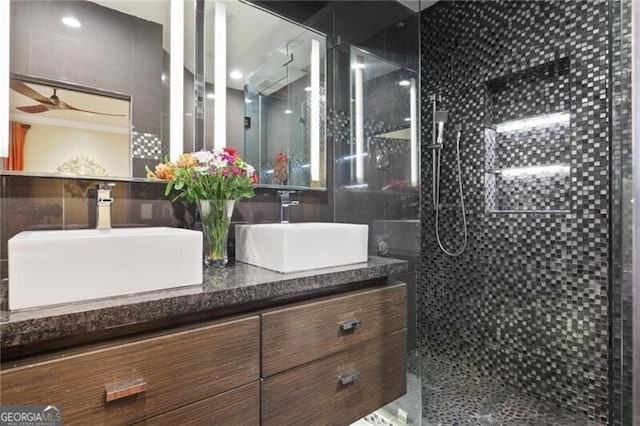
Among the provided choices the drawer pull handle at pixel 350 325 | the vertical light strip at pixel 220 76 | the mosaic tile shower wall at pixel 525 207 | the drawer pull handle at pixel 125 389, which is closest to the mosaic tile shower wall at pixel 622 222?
the mosaic tile shower wall at pixel 525 207

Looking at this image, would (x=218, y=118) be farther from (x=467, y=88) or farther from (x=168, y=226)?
(x=467, y=88)

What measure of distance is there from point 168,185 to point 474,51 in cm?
230

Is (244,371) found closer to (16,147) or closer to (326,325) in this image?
(326,325)

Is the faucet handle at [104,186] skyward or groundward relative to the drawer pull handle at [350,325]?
skyward

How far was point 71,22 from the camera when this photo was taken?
4.11 feet

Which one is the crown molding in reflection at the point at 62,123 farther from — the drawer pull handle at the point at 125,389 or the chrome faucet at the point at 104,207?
the drawer pull handle at the point at 125,389

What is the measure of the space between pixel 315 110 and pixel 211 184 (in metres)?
0.94

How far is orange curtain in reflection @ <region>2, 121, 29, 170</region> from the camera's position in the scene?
3.69 ft

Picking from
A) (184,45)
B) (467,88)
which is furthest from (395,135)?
(184,45)

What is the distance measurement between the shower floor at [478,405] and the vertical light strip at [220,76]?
6.43 ft

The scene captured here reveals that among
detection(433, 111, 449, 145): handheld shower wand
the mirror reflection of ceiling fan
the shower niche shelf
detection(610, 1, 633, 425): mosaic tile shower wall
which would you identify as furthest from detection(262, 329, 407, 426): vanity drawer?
detection(433, 111, 449, 145): handheld shower wand

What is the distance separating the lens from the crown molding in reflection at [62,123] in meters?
1.16

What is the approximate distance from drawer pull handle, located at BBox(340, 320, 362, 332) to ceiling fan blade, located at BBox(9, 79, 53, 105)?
137 centimetres

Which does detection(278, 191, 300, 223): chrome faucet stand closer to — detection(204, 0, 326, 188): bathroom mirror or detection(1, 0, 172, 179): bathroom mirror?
detection(204, 0, 326, 188): bathroom mirror
